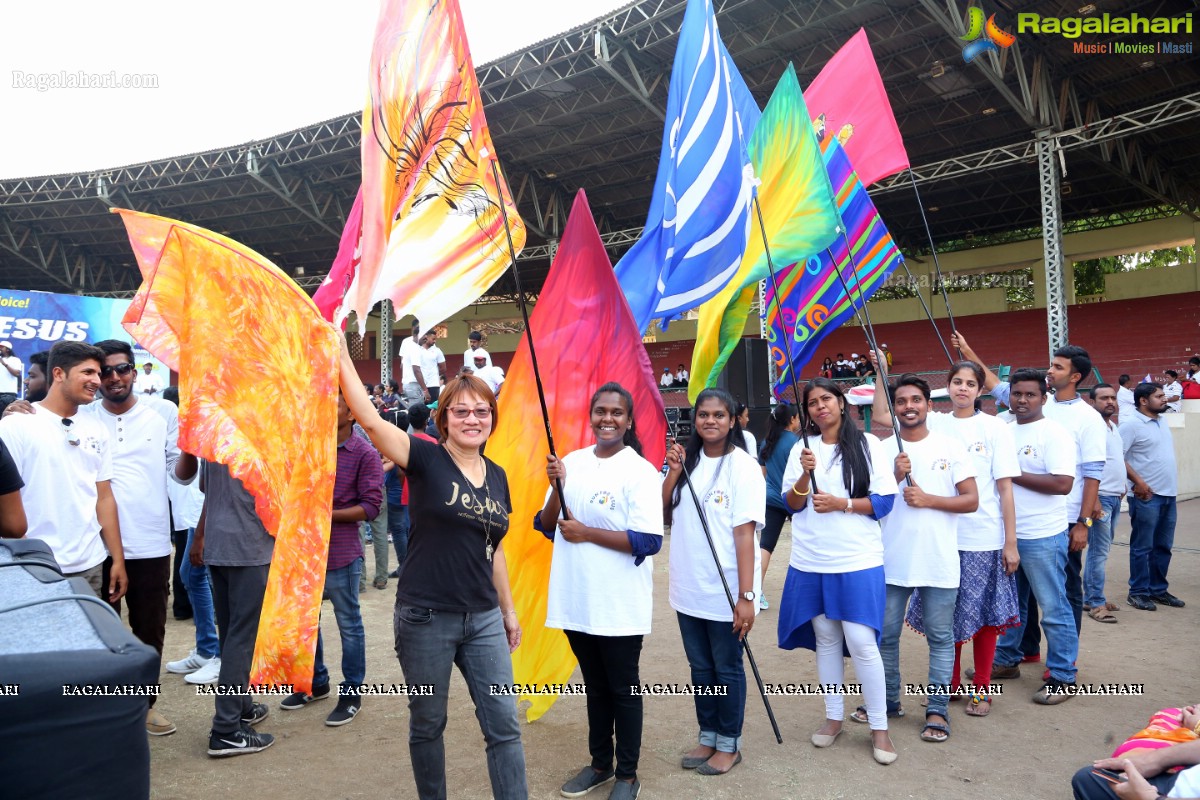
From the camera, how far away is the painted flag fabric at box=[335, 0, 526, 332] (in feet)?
9.69

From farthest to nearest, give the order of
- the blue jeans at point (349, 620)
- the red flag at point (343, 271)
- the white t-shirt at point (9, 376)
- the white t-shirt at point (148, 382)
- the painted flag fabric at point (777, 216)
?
the white t-shirt at point (148, 382)
the white t-shirt at point (9, 376)
the painted flag fabric at point (777, 216)
the blue jeans at point (349, 620)
the red flag at point (343, 271)

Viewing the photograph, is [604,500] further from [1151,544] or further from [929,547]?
[1151,544]

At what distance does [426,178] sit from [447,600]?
1.65 metres

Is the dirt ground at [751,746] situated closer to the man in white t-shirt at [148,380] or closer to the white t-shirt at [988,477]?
the white t-shirt at [988,477]

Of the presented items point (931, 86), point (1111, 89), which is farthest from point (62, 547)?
point (1111, 89)

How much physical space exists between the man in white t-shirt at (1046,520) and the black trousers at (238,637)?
362cm

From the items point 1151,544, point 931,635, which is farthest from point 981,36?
point 931,635

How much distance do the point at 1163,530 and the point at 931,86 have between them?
41.0ft

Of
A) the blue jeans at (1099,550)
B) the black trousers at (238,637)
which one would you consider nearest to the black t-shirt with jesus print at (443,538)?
the black trousers at (238,637)

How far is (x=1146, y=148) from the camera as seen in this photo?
18.9 meters

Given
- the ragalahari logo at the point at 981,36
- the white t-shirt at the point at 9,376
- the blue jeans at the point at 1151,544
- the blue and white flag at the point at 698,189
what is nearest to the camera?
the blue and white flag at the point at 698,189

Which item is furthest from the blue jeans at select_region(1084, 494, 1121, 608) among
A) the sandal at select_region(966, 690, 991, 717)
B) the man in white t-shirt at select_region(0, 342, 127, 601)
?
the man in white t-shirt at select_region(0, 342, 127, 601)

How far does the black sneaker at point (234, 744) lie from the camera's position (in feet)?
11.2

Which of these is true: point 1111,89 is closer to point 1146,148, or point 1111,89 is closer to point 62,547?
point 1146,148
